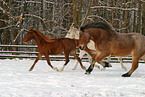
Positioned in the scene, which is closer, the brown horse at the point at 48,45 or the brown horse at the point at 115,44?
the brown horse at the point at 115,44

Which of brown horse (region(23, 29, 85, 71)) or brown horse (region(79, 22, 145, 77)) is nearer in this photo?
brown horse (region(79, 22, 145, 77))

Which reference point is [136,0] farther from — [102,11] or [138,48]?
[138,48]

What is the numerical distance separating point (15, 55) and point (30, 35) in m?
7.43

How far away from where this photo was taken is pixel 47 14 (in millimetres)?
22203

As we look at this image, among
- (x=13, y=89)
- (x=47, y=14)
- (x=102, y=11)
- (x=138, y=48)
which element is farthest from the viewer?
(x=102, y=11)

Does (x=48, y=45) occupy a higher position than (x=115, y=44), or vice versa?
(x=115, y=44)

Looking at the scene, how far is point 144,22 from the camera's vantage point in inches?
970

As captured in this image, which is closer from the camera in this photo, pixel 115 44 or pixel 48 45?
pixel 115 44

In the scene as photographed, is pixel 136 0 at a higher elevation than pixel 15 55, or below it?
higher

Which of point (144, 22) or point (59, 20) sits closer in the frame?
point (59, 20)

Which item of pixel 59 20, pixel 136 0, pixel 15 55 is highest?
pixel 136 0

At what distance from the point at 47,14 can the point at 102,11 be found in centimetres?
542

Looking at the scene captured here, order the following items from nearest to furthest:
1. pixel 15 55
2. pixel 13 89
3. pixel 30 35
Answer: pixel 13 89
pixel 30 35
pixel 15 55

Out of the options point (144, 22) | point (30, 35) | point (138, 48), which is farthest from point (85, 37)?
point (144, 22)
